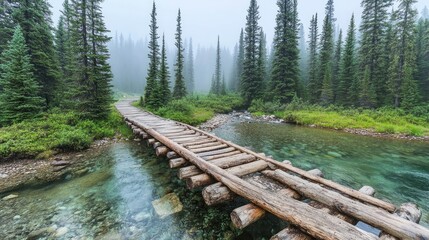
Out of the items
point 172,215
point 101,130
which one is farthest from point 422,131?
point 101,130

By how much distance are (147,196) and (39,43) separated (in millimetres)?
16721

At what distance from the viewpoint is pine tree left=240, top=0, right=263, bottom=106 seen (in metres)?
30.9

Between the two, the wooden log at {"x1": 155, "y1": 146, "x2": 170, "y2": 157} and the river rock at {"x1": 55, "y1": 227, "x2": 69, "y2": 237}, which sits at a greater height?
the wooden log at {"x1": 155, "y1": 146, "x2": 170, "y2": 157}

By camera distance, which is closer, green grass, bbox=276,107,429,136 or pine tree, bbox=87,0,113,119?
pine tree, bbox=87,0,113,119

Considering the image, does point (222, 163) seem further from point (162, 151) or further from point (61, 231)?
point (61, 231)

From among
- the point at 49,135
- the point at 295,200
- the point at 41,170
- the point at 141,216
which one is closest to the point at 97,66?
the point at 49,135

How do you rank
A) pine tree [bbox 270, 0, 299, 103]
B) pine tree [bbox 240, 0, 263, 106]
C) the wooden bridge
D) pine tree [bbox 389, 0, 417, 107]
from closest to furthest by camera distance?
the wooden bridge < pine tree [bbox 389, 0, 417, 107] < pine tree [bbox 270, 0, 299, 103] < pine tree [bbox 240, 0, 263, 106]

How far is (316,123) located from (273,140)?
8.15 meters

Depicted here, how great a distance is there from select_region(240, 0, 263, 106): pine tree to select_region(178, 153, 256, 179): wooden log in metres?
25.9

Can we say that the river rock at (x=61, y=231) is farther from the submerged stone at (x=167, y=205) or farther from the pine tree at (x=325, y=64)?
the pine tree at (x=325, y=64)

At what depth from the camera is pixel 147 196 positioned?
5387mm

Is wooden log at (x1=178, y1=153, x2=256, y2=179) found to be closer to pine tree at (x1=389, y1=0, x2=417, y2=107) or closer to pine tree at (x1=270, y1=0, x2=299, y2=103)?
pine tree at (x1=270, y1=0, x2=299, y2=103)

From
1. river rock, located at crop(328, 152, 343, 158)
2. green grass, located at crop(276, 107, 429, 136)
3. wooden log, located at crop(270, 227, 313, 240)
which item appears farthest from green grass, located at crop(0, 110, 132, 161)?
green grass, located at crop(276, 107, 429, 136)

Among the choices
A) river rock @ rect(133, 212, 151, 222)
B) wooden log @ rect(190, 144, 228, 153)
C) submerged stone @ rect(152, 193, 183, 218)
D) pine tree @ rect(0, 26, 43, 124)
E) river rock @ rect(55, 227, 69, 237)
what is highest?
pine tree @ rect(0, 26, 43, 124)
